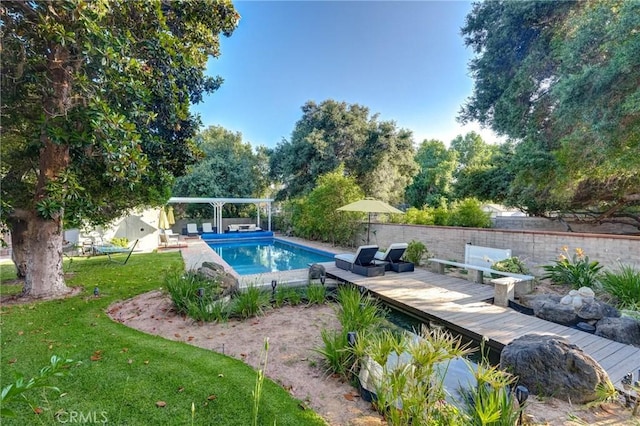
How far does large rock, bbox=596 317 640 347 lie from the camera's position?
14.7 ft

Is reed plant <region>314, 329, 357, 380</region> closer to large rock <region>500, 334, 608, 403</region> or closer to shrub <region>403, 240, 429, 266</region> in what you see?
large rock <region>500, 334, 608, 403</region>

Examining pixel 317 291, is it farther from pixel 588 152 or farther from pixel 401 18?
pixel 401 18

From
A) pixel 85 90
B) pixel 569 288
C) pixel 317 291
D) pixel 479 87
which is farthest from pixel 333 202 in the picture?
pixel 85 90

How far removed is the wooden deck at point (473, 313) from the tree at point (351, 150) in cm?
1263

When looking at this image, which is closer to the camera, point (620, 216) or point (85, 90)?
point (85, 90)

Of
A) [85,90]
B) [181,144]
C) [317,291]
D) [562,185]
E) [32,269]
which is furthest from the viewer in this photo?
[562,185]

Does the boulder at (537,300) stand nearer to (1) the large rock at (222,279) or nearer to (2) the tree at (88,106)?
(1) the large rock at (222,279)

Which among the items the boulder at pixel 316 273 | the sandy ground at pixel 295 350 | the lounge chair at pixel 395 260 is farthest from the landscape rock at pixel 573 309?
the boulder at pixel 316 273

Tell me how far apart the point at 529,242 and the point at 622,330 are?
4296 mm

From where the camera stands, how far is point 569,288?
6.90 meters

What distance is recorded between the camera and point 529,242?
8.51 m

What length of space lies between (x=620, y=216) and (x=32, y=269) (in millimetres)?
21271

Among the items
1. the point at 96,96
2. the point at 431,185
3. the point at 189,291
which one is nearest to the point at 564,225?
the point at 431,185

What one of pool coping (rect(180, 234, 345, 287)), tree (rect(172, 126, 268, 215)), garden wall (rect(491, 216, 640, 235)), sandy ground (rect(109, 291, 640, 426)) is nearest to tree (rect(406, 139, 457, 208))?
garden wall (rect(491, 216, 640, 235))
